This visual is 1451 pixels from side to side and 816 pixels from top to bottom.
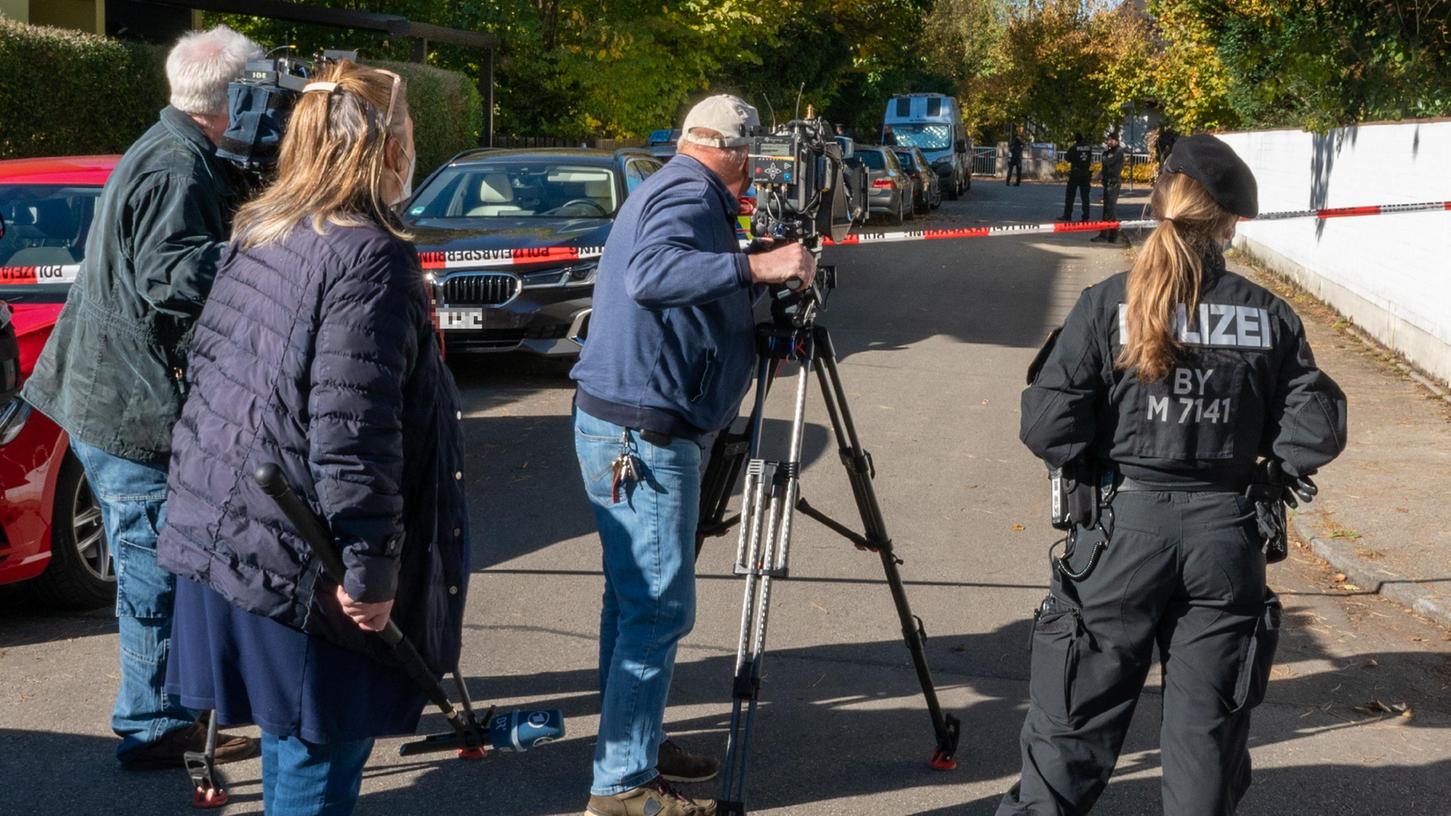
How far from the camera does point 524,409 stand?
9.98 m

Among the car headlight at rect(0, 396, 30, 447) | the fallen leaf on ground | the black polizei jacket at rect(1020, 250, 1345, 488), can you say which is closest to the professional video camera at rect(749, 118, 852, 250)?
the black polizei jacket at rect(1020, 250, 1345, 488)

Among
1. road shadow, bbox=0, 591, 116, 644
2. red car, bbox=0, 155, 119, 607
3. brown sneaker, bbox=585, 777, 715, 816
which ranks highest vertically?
red car, bbox=0, 155, 119, 607

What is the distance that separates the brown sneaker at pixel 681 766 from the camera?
14.3 feet

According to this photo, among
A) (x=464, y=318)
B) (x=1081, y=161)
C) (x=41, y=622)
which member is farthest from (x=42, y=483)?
Result: (x=1081, y=161)

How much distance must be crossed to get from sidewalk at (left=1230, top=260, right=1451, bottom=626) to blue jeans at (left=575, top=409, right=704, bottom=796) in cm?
387

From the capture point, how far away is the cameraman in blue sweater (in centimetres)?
372

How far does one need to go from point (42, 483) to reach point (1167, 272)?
4.07m

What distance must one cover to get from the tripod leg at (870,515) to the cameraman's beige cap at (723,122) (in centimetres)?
54

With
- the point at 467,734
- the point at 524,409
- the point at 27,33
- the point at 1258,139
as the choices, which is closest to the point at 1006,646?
the point at 467,734

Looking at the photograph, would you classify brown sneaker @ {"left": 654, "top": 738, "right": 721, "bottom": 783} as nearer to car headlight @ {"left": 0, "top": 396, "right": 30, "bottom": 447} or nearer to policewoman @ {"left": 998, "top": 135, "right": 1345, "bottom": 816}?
policewoman @ {"left": 998, "top": 135, "right": 1345, "bottom": 816}

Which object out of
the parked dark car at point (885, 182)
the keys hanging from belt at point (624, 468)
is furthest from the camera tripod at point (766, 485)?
the parked dark car at point (885, 182)

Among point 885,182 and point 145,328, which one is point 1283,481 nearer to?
point 145,328

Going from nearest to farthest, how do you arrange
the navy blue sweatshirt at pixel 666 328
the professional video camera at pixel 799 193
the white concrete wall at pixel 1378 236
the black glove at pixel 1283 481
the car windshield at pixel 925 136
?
the black glove at pixel 1283 481 < the navy blue sweatshirt at pixel 666 328 < the professional video camera at pixel 799 193 < the white concrete wall at pixel 1378 236 < the car windshield at pixel 925 136

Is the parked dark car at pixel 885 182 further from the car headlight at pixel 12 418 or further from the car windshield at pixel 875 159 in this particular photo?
the car headlight at pixel 12 418
